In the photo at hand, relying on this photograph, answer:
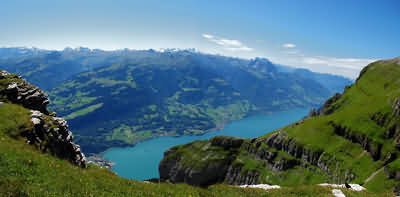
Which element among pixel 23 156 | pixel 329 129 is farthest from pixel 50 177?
pixel 329 129

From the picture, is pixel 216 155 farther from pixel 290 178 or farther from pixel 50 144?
pixel 50 144

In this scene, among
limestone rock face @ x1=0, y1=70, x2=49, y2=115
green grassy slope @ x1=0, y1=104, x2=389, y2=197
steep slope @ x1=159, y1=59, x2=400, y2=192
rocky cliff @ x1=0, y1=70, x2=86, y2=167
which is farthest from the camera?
steep slope @ x1=159, y1=59, x2=400, y2=192

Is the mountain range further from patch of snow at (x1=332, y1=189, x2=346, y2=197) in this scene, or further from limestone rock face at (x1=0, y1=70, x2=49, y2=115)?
patch of snow at (x1=332, y1=189, x2=346, y2=197)

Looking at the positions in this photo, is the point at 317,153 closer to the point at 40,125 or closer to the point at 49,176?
the point at 40,125

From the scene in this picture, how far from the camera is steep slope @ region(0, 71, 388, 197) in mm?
16844

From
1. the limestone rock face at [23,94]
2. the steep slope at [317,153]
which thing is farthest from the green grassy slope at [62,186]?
the steep slope at [317,153]

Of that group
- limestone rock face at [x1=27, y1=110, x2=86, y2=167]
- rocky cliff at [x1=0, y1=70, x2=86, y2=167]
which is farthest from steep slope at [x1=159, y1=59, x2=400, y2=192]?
rocky cliff at [x1=0, y1=70, x2=86, y2=167]

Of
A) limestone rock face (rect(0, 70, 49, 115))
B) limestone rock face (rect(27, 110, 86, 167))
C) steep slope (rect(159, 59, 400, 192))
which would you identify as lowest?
steep slope (rect(159, 59, 400, 192))

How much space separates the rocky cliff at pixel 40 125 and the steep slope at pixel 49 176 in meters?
0.12

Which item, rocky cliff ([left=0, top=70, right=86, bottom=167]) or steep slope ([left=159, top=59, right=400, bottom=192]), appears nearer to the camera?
rocky cliff ([left=0, top=70, right=86, bottom=167])

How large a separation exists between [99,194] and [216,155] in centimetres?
14423

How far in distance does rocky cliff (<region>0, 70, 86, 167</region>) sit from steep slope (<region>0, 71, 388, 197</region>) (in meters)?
0.12

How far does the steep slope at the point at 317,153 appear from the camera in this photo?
102875mm

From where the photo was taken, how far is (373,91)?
180375 millimetres
